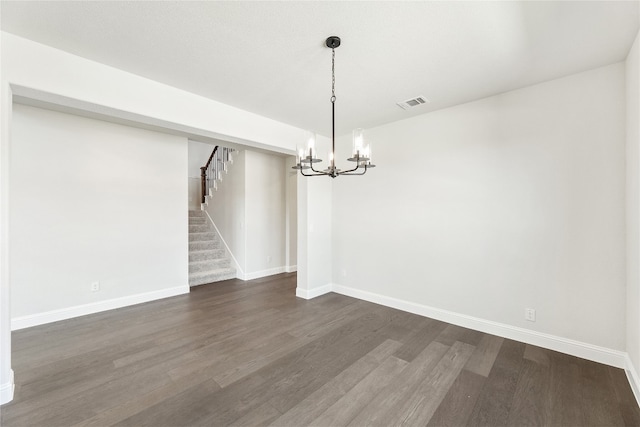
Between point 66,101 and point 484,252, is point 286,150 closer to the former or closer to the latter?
point 66,101

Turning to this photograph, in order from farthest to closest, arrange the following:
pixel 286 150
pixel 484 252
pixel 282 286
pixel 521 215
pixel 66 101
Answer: pixel 282 286, pixel 286 150, pixel 484 252, pixel 521 215, pixel 66 101

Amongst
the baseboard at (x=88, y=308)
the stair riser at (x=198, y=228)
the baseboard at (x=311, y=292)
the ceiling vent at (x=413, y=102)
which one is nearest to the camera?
the ceiling vent at (x=413, y=102)

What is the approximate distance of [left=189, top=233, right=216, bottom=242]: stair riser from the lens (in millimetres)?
6269

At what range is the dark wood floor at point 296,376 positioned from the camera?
195cm

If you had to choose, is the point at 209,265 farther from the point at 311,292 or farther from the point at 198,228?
the point at 311,292

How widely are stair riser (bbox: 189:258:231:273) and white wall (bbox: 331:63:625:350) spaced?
3366 millimetres

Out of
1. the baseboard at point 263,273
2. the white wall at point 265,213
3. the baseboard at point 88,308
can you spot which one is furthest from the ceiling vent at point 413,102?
the baseboard at point 88,308

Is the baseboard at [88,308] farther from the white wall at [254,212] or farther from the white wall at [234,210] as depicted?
the white wall at [254,212]

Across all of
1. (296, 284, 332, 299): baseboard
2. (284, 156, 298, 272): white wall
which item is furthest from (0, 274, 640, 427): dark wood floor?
(284, 156, 298, 272): white wall

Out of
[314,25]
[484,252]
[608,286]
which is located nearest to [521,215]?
[484,252]

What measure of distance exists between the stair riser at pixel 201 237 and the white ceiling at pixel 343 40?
4.06 meters

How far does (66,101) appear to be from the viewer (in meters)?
2.40

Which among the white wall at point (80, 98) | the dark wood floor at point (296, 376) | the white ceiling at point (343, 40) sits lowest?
the dark wood floor at point (296, 376)

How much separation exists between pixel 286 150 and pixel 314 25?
227 cm
